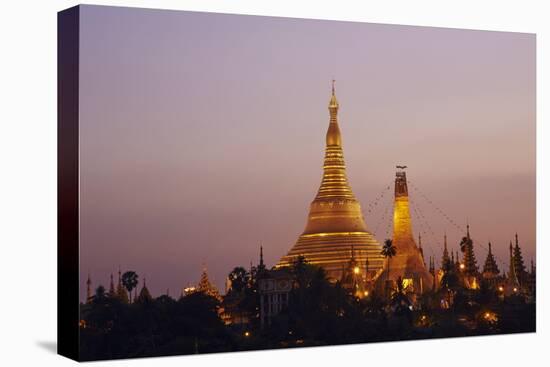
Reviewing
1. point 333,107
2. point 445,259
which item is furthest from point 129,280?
point 445,259

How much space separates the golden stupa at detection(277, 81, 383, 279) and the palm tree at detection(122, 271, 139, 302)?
1839 millimetres

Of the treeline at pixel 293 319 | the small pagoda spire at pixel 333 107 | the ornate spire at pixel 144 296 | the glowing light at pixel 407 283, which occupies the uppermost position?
the small pagoda spire at pixel 333 107

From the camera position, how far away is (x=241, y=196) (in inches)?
787

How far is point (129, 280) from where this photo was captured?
19.2 m

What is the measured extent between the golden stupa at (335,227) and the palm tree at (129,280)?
6.03 feet

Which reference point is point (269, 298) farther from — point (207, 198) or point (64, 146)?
point (64, 146)

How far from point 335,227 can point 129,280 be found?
3043 mm

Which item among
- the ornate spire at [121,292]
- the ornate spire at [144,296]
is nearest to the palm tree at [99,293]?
the ornate spire at [121,292]

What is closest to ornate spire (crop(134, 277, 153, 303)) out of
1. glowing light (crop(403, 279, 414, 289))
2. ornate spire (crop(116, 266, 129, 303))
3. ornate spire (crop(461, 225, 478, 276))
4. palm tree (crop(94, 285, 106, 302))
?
ornate spire (crop(116, 266, 129, 303))

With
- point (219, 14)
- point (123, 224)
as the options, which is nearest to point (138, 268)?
point (123, 224)

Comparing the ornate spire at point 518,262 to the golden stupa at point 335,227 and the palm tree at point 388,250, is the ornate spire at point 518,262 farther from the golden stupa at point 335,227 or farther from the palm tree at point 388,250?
the golden stupa at point 335,227

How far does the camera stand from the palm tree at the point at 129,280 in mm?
19089

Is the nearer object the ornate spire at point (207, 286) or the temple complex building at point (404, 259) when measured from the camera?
the ornate spire at point (207, 286)

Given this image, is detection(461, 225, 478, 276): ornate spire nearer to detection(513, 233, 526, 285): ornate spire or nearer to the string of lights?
the string of lights
